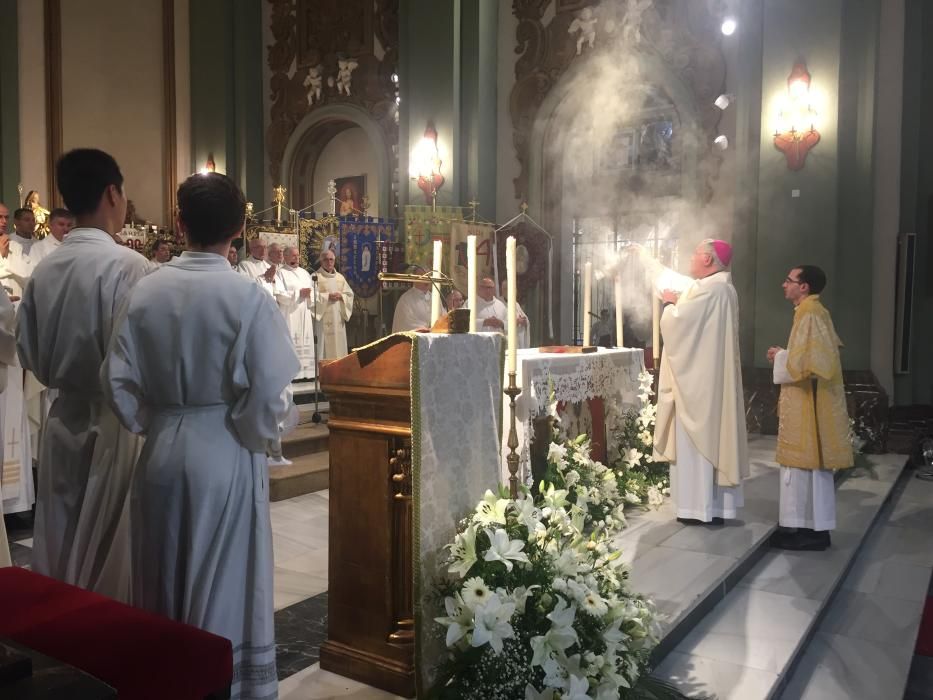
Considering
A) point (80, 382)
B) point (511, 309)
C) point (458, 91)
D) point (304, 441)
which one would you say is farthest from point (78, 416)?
point (458, 91)

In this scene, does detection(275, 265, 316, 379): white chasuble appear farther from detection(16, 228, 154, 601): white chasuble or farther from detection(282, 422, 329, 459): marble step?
detection(16, 228, 154, 601): white chasuble

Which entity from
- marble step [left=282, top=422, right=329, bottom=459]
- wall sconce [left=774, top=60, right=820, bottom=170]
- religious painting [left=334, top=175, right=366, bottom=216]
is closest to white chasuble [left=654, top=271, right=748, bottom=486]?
marble step [left=282, top=422, right=329, bottom=459]

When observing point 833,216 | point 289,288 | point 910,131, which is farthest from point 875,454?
point 289,288

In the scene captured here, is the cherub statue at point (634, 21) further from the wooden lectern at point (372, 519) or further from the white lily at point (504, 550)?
the white lily at point (504, 550)

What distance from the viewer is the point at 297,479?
6258 mm

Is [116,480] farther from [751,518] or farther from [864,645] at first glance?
[751,518]

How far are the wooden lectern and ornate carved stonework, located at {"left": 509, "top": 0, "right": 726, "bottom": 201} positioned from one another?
7.58 meters

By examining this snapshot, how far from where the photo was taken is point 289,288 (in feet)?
31.4

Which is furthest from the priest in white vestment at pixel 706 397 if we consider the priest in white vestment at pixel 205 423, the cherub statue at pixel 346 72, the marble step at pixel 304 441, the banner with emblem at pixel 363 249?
the cherub statue at pixel 346 72

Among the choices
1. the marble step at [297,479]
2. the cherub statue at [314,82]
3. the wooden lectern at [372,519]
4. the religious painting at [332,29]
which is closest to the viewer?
the wooden lectern at [372,519]

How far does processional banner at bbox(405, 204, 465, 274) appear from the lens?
31.5 ft

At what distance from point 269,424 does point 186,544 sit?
0.41m

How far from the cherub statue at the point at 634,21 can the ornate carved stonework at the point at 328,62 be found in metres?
3.71

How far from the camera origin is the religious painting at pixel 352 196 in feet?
43.1
